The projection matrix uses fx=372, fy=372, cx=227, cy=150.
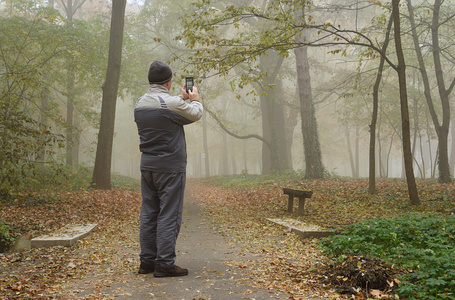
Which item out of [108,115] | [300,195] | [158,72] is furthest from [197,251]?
[108,115]

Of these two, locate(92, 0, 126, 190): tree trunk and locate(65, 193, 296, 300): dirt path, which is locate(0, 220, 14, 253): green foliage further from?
locate(92, 0, 126, 190): tree trunk

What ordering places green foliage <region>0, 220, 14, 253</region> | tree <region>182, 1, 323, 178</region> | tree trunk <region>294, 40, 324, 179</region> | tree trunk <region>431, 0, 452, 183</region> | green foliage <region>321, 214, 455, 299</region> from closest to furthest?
1. green foliage <region>321, 214, 455, 299</region>
2. green foliage <region>0, 220, 14, 253</region>
3. tree <region>182, 1, 323, 178</region>
4. tree trunk <region>431, 0, 452, 183</region>
5. tree trunk <region>294, 40, 324, 179</region>

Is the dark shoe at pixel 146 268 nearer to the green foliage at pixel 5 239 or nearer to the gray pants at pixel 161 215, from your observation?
the gray pants at pixel 161 215

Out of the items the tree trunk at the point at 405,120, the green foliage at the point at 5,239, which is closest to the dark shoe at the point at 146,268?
the green foliage at the point at 5,239

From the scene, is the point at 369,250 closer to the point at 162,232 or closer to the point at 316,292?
the point at 316,292

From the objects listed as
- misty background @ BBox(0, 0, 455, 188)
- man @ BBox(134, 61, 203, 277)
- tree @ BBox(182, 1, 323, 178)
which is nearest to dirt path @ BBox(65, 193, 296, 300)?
man @ BBox(134, 61, 203, 277)

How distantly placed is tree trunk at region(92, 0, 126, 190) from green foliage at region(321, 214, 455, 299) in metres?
9.75

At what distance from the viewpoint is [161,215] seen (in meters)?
4.16

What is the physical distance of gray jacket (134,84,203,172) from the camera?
4.14 m

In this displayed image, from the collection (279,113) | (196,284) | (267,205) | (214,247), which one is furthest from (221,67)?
(279,113)

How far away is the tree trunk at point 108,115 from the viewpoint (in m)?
13.7

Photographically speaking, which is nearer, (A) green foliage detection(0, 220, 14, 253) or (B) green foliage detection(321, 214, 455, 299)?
(B) green foliage detection(321, 214, 455, 299)

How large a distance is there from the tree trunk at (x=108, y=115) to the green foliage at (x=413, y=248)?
9.75 metres

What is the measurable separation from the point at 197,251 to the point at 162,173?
2.33 m
